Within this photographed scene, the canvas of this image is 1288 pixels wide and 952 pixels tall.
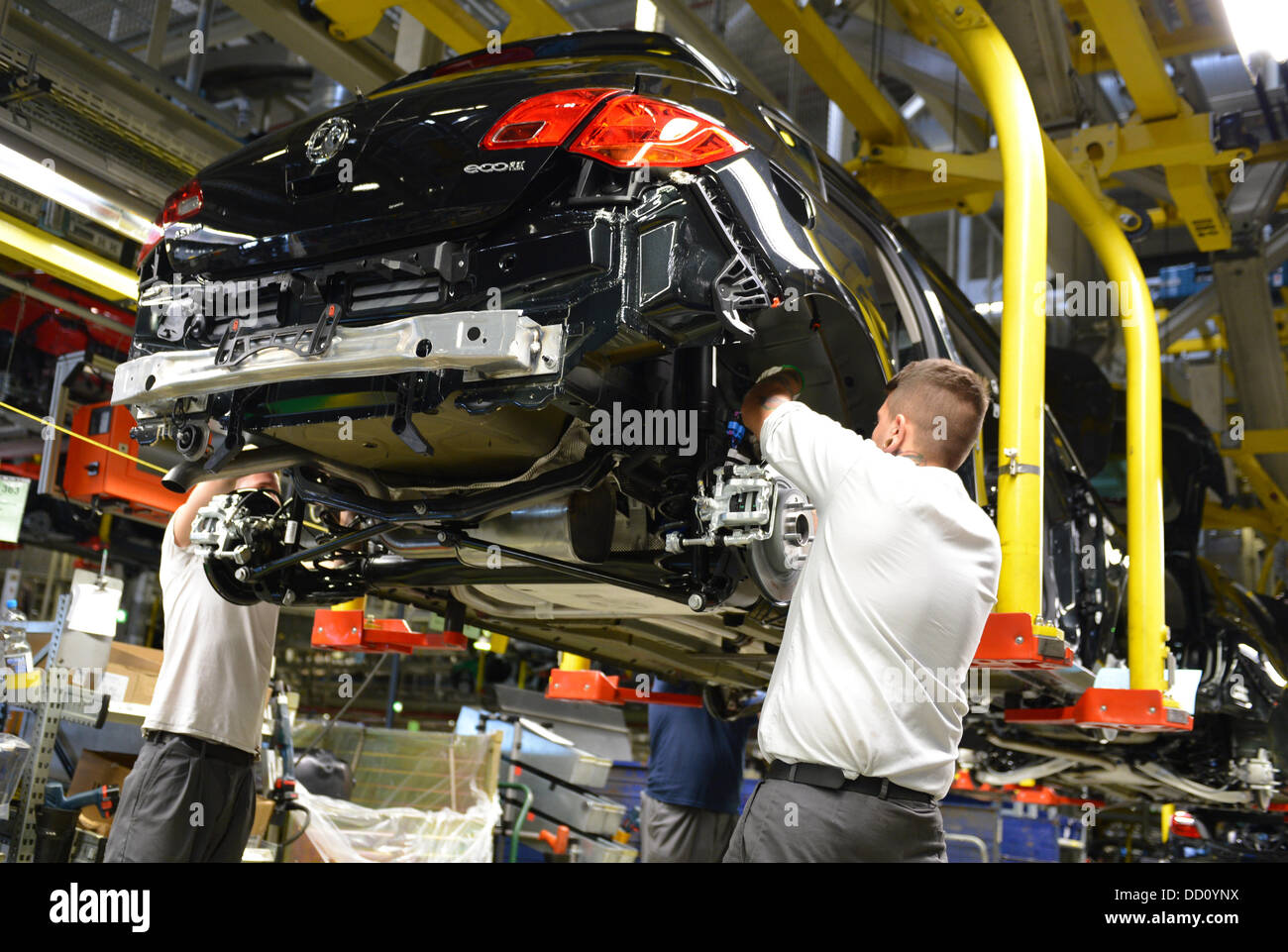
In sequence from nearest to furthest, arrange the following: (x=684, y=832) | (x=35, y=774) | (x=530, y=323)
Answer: (x=530, y=323) → (x=35, y=774) → (x=684, y=832)

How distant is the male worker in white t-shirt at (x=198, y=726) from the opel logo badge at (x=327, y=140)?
103 centimetres

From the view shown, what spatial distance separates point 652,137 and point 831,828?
1375 mm

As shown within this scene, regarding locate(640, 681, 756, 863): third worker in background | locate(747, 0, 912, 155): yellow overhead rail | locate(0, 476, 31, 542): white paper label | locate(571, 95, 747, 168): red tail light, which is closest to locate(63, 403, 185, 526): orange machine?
locate(0, 476, 31, 542): white paper label

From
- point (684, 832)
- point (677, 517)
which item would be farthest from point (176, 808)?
point (684, 832)

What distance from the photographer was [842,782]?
2018 millimetres

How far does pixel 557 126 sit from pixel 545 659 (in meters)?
9.26

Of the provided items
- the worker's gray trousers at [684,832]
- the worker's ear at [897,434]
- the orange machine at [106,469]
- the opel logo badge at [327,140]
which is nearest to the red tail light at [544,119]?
the opel logo badge at [327,140]

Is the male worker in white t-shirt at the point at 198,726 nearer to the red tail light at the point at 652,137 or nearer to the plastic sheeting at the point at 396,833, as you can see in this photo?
the red tail light at the point at 652,137

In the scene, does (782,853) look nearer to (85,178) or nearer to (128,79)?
(85,178)

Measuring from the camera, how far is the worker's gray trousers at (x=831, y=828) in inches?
78.0

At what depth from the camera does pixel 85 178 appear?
440 centimetres

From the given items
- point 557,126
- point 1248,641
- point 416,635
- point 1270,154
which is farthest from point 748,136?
point 1270,154

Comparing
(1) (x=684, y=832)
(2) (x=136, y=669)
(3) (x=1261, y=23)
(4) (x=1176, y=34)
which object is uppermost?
(4) (x=1176, y=34)

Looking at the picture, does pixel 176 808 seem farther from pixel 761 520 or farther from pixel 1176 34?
pixel 1176 34
